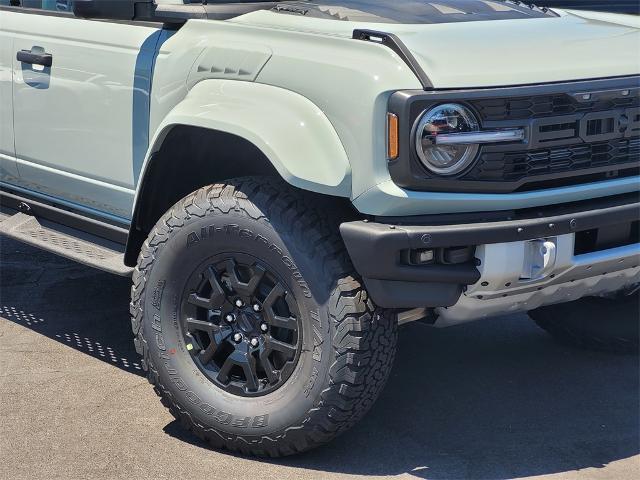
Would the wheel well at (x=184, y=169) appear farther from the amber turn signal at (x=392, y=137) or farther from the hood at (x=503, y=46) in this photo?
the amber turn signal at (x=392, y=137)

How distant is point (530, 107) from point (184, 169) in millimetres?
1358

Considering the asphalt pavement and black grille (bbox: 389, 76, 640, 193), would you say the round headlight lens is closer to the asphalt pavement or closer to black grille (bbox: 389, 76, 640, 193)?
black grille (bbox: 389, 76, 640, 193)

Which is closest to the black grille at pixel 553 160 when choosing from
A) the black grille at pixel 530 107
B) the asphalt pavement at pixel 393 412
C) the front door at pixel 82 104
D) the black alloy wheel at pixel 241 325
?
the black grille at pixel 530 107

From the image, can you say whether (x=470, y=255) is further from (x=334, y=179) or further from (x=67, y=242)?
(x=67, y=242)

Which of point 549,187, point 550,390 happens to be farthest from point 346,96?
point 550,390

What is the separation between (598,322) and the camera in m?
4.78

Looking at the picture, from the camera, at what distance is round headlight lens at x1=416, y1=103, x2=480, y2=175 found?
3299 mm

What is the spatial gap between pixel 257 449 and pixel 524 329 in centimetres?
189

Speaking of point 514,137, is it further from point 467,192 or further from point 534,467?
point 534,467

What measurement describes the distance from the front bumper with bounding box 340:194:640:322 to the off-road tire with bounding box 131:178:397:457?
0.50 feet

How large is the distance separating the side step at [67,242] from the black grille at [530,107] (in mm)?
1524

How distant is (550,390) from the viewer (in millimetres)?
4441

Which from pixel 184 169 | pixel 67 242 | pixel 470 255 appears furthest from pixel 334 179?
pixel 67 242

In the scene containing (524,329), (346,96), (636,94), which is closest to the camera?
(346,96)
